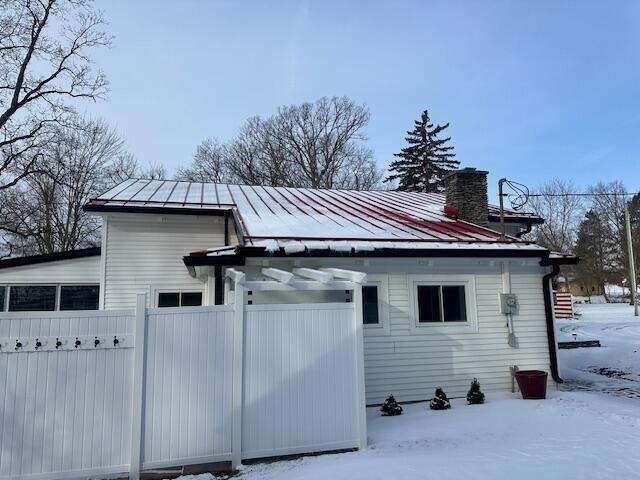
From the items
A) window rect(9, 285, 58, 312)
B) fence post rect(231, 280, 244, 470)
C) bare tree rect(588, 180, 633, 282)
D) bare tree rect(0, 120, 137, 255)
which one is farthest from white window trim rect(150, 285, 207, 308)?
bare tree rect(588, 180, 633, 282)

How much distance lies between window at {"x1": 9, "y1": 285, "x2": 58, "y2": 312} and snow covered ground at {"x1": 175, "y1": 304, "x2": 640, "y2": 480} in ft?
26.3

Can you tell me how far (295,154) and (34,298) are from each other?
26.0 meters

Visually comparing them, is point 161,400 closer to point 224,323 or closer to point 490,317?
point 224,323

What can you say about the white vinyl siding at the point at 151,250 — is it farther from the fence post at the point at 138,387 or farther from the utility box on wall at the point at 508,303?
the utility box on wall at the point at 508,303

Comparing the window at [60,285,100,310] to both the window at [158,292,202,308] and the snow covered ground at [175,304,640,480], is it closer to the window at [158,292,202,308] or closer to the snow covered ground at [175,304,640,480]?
the window at [158,292,202,308]

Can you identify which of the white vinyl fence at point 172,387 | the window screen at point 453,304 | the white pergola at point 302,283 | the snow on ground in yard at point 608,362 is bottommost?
the snow on ground in yard at point 608,362

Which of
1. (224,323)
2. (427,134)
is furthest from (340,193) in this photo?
(427,134)

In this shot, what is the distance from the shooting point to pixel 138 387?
15.3ft

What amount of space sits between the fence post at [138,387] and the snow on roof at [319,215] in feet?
8.29

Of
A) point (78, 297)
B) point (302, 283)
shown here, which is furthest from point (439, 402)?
point (78, 297)

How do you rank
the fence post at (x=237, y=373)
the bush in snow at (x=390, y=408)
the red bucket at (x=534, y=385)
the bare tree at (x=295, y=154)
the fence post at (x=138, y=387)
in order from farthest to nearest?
the bare tree at (x=295, y=154), the red bucket at (x=534, y=385), the bush in snow at (x=390, y=408), the fence post at (x=237, y=373), the fence post at (x=138, y=387)

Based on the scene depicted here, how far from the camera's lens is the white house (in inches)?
301

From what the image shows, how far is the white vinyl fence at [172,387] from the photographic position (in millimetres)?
4418

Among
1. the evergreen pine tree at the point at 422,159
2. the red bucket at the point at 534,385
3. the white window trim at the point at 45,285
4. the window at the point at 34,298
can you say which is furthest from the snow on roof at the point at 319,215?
the evergreen pine tree at the point at 422,159
